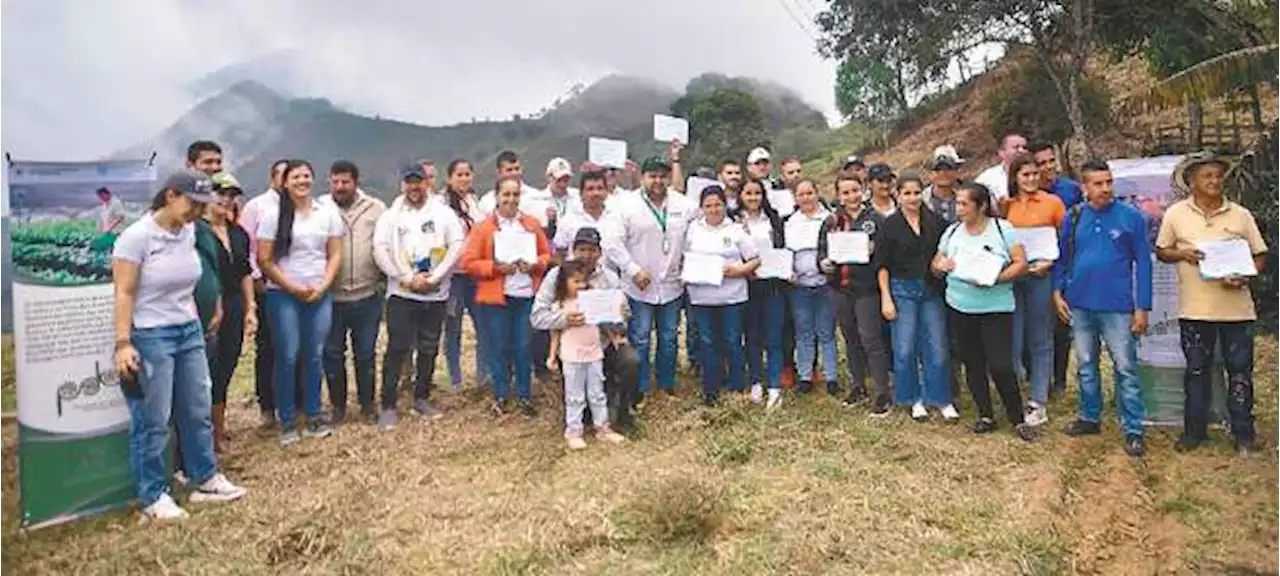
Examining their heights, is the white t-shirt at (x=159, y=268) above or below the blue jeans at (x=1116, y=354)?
above

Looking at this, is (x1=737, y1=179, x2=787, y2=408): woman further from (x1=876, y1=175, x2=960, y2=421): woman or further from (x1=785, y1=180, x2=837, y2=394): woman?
(x1=876, y1=175, x2=960, y2=421): woman

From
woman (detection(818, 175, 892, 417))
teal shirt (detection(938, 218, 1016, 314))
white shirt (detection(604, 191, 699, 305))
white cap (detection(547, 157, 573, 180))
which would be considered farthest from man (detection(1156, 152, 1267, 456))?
white cap (detection(547, 157, 573, 180))

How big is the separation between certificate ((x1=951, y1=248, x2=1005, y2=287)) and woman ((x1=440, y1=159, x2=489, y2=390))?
3.23 m

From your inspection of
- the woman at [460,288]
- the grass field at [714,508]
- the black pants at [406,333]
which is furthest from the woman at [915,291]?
the black pants at [406,333]

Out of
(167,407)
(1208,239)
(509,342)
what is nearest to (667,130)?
(509,342)

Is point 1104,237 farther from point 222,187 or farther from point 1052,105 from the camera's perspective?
point 1052,105

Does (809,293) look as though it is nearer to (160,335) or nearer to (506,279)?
(506,279)

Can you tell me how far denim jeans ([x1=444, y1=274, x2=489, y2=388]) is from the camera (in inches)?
282

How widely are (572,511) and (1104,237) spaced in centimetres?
350

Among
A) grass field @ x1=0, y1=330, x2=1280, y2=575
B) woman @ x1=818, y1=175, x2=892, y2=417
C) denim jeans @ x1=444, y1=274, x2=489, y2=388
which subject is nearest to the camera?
grass field @ x1=0, y1=330, x2=1280, y2=575

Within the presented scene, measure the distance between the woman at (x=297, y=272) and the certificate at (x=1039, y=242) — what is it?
14.0ft

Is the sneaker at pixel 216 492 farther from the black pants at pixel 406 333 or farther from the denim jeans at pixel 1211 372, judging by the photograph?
the denim jeans at pixel 1211 372

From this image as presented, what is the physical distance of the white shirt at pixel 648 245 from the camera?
672cm

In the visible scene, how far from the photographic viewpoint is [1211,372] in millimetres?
5781
